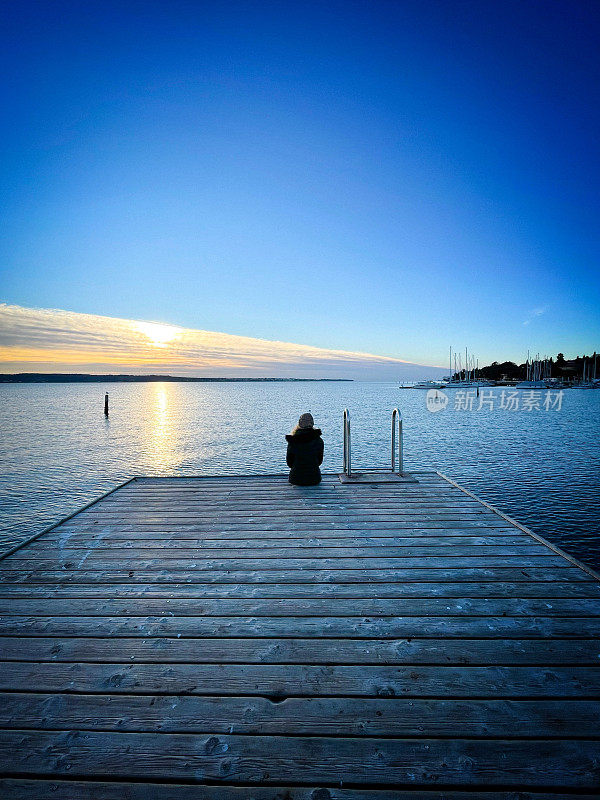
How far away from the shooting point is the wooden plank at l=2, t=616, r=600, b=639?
3.14m

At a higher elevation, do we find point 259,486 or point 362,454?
point 259,486

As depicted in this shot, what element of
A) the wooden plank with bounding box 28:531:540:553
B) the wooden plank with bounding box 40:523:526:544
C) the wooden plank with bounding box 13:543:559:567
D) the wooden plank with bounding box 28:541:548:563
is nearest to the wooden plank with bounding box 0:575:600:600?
the wooden plank with bounding box 13:543:559:567

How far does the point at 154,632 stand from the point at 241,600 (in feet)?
2.53

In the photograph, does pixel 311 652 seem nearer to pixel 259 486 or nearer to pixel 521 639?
pixel 521 639

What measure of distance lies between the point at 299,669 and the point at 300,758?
0.64 m

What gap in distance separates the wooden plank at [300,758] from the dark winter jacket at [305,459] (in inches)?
211

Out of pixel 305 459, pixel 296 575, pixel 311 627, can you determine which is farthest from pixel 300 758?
pixel 305 459

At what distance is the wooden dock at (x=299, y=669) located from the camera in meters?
2.05

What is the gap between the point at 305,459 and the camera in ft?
24.9

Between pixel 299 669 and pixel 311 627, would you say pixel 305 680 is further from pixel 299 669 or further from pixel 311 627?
pixel 311 627

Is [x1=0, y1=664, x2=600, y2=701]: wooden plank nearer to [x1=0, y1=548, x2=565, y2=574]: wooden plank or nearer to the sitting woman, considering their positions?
[x1=0, y1=548, x2=565, y2=574]: wooden plank

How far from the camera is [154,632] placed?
3184 millimetres

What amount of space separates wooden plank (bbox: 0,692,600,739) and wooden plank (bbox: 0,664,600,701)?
0.06 meters

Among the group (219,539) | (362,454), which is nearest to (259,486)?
(219,539)
